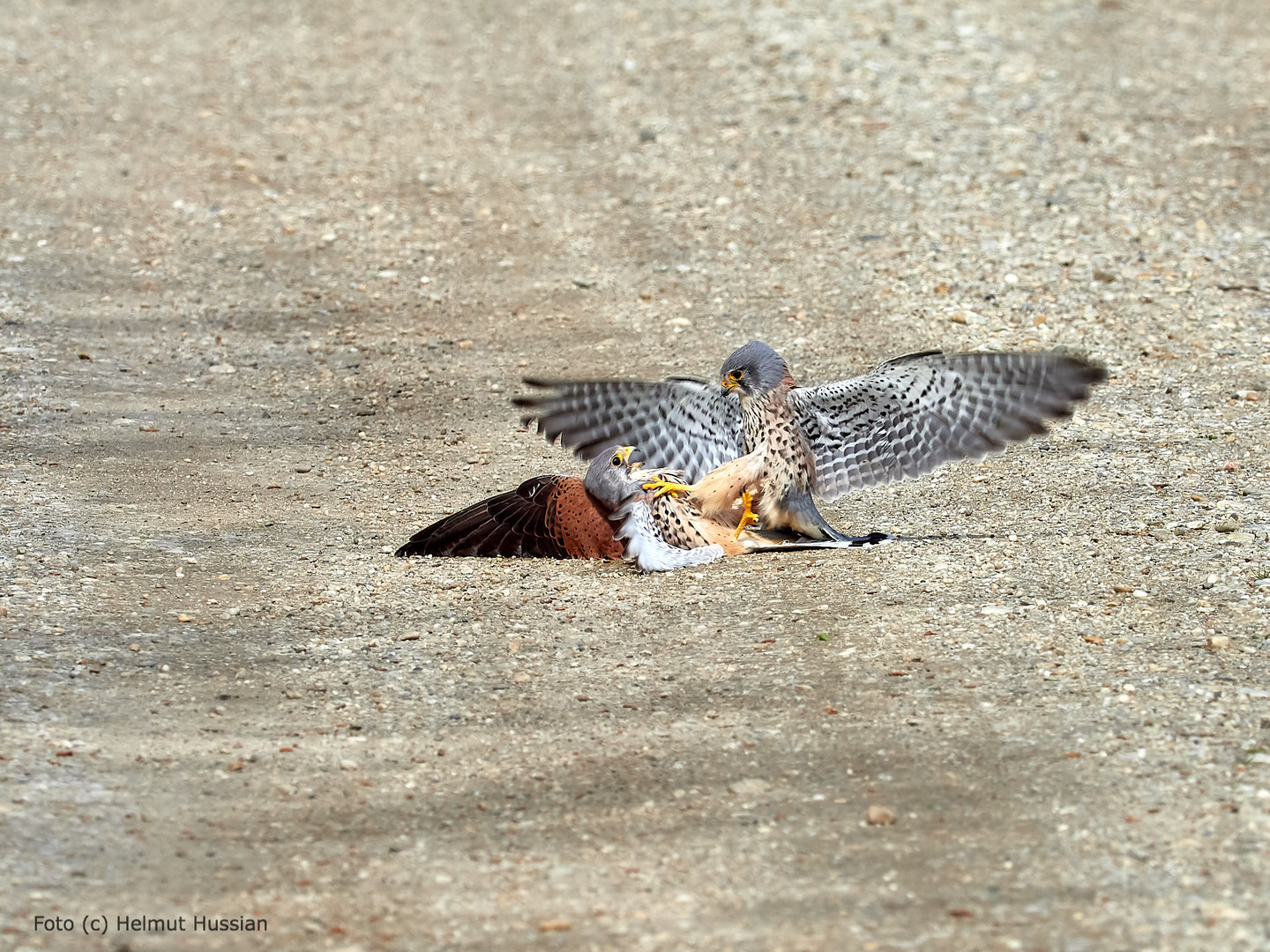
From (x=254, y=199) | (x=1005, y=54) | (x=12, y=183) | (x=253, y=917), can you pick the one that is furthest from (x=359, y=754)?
(x=1005, y=54)

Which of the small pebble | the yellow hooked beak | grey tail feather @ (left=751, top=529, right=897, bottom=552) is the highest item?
the yellow hooked beak

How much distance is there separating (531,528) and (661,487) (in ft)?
1.69

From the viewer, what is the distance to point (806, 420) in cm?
533

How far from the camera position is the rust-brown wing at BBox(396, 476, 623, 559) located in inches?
207

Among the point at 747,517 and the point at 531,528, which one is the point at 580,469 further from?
the point at 747,517

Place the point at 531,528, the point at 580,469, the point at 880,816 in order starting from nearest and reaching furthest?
the point at 880,816 → the point at 531,528 → the point at 580,469

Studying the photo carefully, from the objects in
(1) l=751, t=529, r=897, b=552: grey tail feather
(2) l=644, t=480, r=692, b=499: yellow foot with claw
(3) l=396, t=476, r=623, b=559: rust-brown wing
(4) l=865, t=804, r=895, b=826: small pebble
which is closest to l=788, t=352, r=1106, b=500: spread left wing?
(1) l=751, t=529, r=897, b=552: grey tail feather

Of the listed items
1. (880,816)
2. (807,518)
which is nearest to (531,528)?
(807,518)

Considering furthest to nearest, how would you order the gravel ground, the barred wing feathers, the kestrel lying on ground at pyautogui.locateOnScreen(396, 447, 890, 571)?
the barred wing feathers < the kestrel lying on ground at pyautogui.locateOnScreen(396, 447, 890, 571) < the gravel ground

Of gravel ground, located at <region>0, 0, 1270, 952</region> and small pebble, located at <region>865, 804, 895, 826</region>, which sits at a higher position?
gravel ground, located at <region>0, 0, 1270, 952</region>

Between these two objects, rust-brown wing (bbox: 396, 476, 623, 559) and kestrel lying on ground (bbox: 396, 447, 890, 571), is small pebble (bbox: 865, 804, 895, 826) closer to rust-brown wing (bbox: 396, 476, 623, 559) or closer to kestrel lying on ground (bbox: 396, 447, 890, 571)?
kestrel lying on ground (bbox: 396, 447, 890, 571)

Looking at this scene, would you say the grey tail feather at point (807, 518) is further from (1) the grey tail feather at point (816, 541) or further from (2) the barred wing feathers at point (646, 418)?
(2) the barred wing feathers at point (646, 418)

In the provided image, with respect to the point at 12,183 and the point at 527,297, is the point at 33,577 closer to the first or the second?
the point at 527,297

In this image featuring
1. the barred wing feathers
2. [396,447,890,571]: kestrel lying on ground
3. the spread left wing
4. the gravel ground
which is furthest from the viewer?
the barred wing feathers
